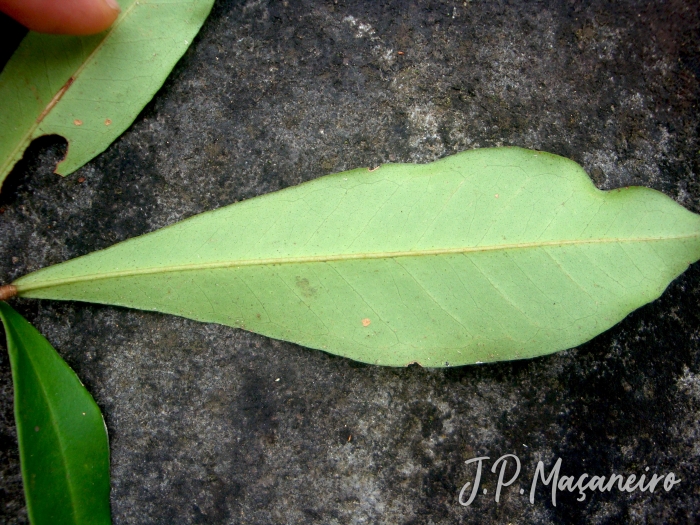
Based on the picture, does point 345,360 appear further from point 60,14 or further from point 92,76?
point 60,14

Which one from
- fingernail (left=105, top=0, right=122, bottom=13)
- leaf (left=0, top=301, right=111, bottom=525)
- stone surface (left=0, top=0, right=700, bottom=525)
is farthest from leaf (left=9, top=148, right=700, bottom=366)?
fingernail (left=105, top=0, right=122, bottom=13)

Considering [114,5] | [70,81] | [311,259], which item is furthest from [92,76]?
[311,259]

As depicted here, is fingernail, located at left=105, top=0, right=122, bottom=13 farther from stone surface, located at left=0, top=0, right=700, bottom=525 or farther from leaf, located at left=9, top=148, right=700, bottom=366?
leaf, located at left=9, top=148, right=700, bottom=366

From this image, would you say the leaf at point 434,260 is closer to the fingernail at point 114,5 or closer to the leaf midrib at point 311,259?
the leaf midrib at point 311,259

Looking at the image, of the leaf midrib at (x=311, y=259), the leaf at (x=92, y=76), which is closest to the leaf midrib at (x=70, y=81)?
the leaf at (x=92, y=76)

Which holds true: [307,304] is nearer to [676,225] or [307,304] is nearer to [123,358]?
[123,358]

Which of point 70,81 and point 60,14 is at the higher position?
point 60,14
